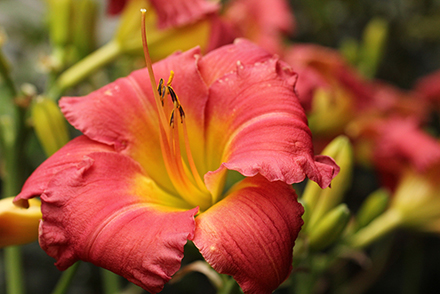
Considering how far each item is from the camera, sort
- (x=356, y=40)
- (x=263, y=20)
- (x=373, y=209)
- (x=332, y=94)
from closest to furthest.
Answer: (x=373, y=209) < (x=332, y=94) < (x=263, y=20) < (x=356, y=40)

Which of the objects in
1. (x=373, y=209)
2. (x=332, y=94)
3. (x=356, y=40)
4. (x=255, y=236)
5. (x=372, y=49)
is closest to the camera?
(x=255, y=236)

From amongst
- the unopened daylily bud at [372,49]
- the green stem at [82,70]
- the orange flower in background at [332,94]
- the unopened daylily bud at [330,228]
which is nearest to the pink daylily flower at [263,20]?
the orange flower in background at [332,94]

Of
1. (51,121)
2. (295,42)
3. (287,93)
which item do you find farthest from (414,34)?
(51,121)

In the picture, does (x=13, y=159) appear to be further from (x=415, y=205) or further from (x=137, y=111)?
(x=415, y=205)

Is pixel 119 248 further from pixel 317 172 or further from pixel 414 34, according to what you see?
pixel 414 34

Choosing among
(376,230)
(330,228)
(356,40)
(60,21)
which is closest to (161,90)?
(330,228)

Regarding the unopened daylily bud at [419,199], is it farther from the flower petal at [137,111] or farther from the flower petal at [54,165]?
the flower petal at [54,165]
